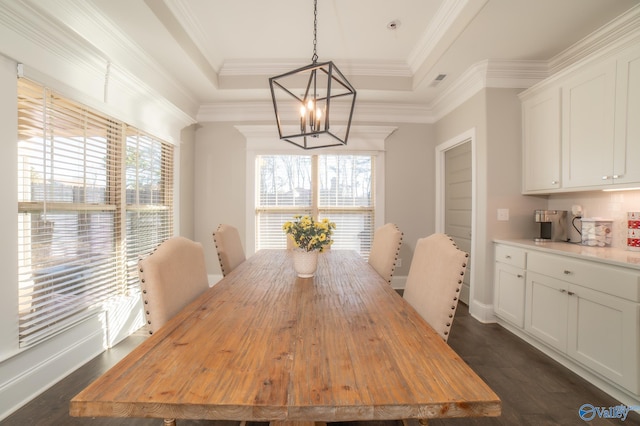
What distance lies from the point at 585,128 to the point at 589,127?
33 mm

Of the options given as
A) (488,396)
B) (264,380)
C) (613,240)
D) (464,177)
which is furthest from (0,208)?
(613,240)

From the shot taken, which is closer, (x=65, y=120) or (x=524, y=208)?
(x=65, y=120)

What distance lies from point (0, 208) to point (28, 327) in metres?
0.77

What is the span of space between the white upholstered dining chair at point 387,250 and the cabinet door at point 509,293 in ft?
4.36

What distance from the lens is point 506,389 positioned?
191 cm

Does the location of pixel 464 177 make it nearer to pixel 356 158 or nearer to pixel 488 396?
pixel 356 158

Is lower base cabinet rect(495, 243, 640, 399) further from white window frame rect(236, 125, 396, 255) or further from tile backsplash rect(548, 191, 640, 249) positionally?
white window frame rect(236, 125, 396, 255)

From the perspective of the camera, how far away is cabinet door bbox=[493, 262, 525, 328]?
260 centimetres

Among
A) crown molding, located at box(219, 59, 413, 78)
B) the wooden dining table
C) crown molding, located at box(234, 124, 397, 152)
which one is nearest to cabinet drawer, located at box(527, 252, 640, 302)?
the wooden dining table

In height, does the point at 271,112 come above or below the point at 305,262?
above

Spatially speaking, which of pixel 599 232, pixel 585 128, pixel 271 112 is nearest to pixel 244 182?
pixel 271 112

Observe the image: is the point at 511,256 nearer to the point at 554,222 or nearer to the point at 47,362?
the point at 554,222

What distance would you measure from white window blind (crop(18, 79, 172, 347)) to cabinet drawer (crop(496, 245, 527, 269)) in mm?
3569

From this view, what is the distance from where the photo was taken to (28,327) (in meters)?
1.81
